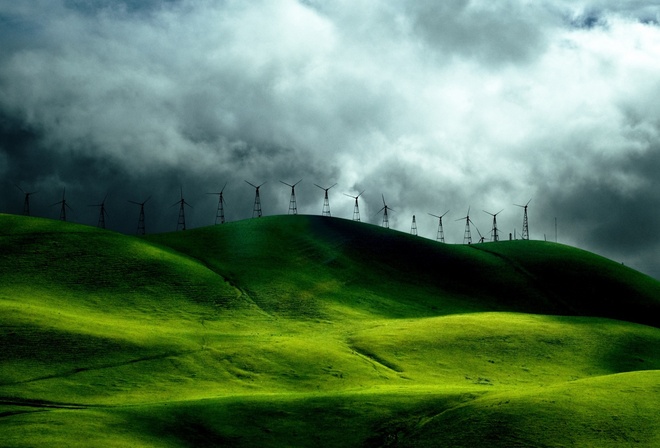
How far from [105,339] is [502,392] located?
24.2 meters

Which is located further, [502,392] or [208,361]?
[208,361]

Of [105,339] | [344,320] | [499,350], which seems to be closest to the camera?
[105,339]

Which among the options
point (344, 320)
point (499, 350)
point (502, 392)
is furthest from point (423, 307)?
point (502, 392)

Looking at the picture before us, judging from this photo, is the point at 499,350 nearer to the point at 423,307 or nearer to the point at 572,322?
the point at 572,322

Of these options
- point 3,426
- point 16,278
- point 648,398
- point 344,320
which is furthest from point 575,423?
point 16,278

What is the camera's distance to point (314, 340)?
5044cm

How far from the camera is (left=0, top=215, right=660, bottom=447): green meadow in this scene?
2994 cm

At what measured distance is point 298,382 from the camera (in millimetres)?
40750

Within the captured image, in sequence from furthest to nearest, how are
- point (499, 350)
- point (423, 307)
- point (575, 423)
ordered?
1. point (423, 307)
2. point (499, 350)
3. point (575, 423)

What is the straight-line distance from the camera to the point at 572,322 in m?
62.6

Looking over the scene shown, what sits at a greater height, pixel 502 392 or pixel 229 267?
pixel 229 267

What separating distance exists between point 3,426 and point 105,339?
1581 centimetres

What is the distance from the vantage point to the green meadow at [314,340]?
29938 mm

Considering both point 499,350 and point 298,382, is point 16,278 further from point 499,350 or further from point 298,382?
point 499,350
